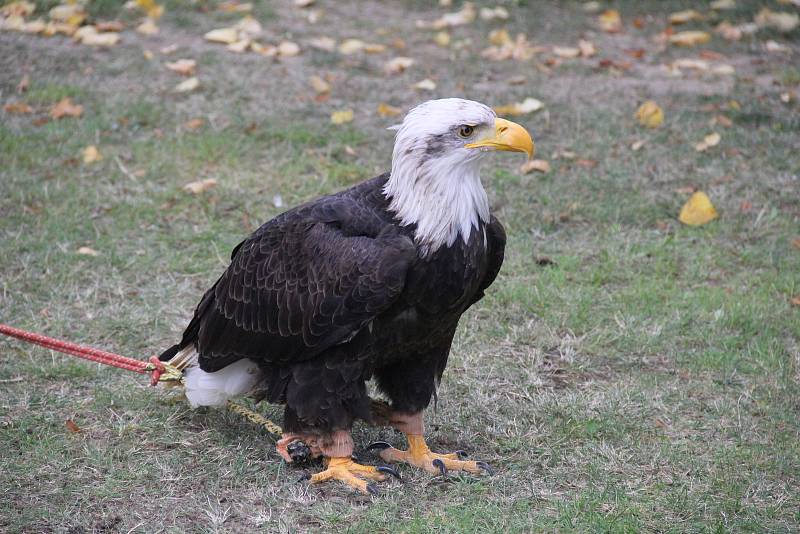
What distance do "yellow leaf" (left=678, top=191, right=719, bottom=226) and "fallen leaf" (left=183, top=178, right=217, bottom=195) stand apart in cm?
329

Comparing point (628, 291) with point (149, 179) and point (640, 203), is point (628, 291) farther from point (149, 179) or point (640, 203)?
point (149, 179)

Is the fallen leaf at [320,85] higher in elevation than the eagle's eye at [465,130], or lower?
lower

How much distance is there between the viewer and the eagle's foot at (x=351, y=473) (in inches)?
162

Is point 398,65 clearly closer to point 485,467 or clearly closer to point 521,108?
point 521,108

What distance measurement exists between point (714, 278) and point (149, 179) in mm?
3990

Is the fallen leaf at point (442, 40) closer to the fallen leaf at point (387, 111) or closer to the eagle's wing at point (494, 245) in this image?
the fallen leaf at point (387, 111)

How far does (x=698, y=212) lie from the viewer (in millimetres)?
6551

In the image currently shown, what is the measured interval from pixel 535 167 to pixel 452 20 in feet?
12.0

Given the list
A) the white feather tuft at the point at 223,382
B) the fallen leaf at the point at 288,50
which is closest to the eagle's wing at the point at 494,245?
the white feather tuft at the point at 223,382

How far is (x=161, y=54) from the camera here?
29.9 feet

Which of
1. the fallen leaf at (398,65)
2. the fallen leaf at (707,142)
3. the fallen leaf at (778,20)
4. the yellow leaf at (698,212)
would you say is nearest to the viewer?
the yellow leaf at (698,212)

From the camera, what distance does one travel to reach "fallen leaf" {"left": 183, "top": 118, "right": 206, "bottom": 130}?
25.2ft

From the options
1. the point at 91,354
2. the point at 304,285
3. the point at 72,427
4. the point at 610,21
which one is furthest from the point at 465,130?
the point at 610,21

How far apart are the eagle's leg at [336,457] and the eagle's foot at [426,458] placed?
0.15 m
